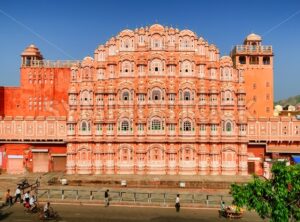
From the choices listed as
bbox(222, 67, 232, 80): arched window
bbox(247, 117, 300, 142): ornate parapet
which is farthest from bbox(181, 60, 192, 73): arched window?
bbox(247, 117, 300, 142): ornate parapet

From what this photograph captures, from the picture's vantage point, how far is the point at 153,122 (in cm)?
4503

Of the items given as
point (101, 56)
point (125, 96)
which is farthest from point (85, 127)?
point (101, 56)

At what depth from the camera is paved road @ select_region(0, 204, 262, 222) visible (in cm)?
2855

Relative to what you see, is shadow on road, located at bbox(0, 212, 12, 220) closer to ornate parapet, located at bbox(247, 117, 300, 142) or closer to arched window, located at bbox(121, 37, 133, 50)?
arched window, located at bbox(121, 37, 133, 50)

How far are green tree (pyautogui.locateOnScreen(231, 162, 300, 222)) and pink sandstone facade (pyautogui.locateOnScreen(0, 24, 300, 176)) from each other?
79.0 ft

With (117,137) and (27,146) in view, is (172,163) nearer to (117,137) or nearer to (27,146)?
(117,137)

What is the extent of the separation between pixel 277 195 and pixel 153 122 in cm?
2660

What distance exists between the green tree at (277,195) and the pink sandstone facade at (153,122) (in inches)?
948

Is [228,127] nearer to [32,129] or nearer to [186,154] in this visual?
[186,154]

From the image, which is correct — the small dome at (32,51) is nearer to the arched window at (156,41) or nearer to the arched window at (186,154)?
the arched window at (156,41)

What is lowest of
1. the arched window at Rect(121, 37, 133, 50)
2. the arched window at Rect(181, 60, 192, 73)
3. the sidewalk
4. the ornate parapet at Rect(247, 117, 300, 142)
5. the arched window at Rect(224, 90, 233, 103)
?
the sidewalk

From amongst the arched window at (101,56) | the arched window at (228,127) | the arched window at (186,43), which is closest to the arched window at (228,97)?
the arched window at (228,127)

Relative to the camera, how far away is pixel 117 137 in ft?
149

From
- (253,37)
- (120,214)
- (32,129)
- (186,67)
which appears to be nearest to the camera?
(120,214)
